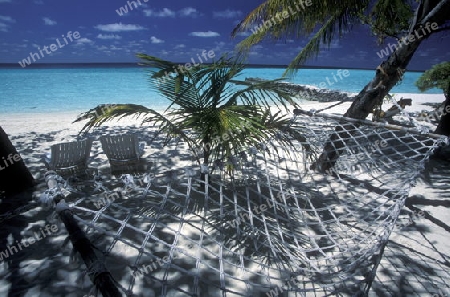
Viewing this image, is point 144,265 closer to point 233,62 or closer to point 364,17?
point 233,62

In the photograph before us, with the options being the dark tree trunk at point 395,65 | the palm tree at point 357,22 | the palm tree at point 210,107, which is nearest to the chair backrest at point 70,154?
the palm tree at point 210,107

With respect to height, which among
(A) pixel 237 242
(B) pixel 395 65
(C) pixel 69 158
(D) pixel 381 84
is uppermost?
(B) pixel 395 65

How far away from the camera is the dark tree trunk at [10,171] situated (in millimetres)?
3016

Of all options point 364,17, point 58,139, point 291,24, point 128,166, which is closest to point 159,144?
point 128,166

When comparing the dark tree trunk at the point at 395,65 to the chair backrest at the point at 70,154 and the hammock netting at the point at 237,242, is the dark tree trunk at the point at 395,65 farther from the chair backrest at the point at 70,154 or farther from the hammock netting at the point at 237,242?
the chair backrest at the point at 70,154

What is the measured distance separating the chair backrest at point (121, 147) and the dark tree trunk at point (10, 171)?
1.02 m

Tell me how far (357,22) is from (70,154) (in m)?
4.72

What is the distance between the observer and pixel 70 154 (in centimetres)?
341

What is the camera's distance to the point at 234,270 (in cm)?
207

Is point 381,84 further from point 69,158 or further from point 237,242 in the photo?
point 69,158

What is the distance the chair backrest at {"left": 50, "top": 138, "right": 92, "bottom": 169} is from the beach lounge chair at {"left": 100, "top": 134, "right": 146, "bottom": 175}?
0.85 feet

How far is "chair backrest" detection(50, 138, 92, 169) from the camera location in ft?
10.9

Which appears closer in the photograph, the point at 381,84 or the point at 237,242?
the point at 237,242

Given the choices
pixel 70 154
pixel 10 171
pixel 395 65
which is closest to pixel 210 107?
pixel 70 154
